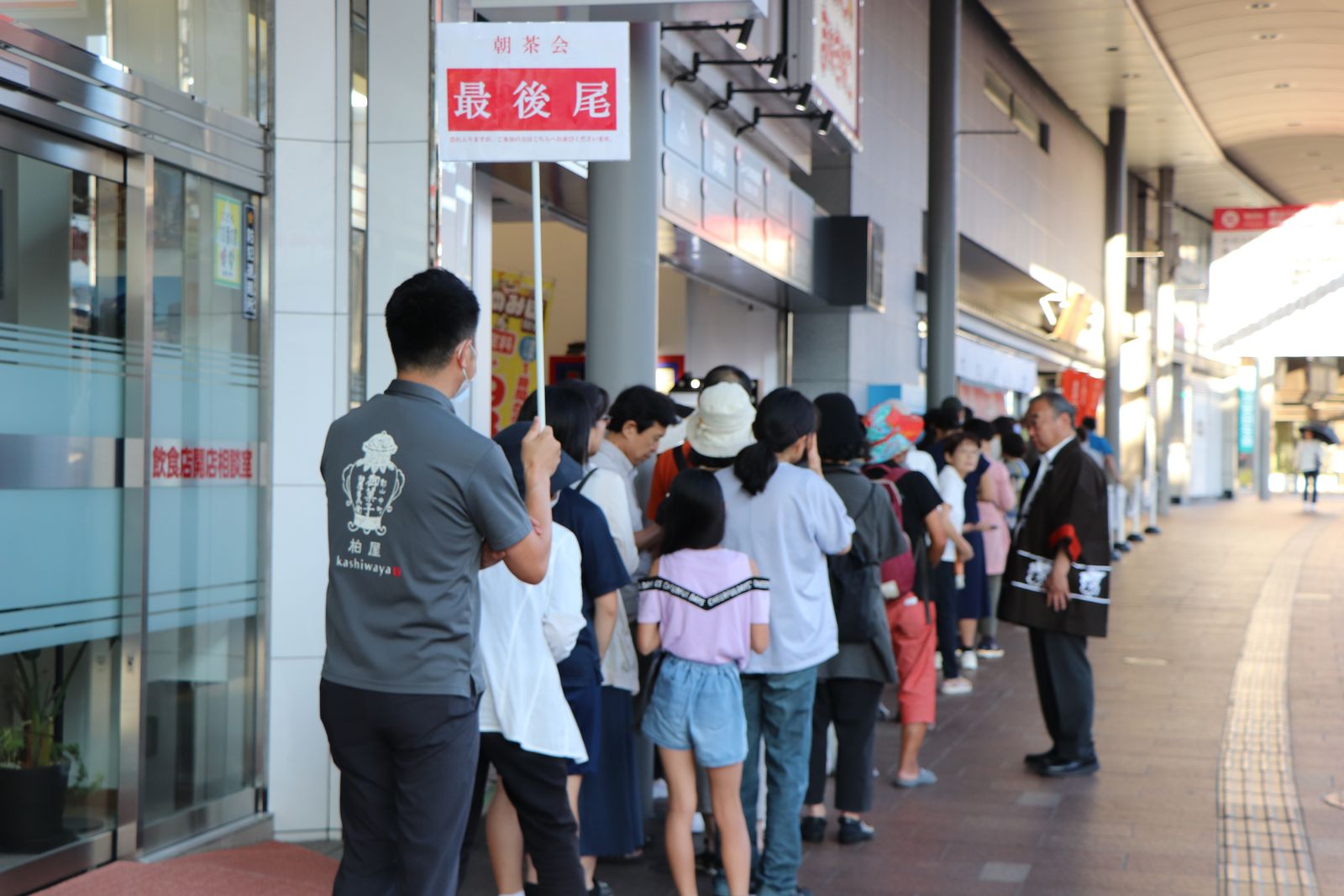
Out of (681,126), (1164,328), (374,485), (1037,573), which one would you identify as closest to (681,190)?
(681,126)

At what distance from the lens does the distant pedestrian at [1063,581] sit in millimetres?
6465

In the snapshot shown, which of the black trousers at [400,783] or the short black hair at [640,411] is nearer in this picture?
the black trousers at [400,783]

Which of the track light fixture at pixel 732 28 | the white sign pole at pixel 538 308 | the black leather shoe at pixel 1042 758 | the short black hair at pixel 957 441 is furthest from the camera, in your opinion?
the short black hair at pixel 957 441

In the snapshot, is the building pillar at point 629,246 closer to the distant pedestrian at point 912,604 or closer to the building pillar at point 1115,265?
the distant pedestrian at point 912,604

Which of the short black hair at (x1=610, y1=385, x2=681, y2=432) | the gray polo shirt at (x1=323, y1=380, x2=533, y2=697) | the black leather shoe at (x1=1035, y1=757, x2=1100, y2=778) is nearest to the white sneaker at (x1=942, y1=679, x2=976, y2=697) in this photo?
the black leather shoe at (x1=1035, y1=757, x2=1100, y2=778)

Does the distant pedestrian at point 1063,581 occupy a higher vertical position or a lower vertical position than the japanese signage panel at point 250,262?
lower

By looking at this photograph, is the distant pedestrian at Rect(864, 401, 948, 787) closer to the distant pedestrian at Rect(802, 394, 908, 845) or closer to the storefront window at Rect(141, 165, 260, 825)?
the distant pedestrian at Rect(802, 394, 908, 845)

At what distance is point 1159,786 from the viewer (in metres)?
A: 6.29

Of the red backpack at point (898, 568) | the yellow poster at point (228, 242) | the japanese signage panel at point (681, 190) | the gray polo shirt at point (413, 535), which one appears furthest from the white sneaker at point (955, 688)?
the gray polo shirt at point (413, 535)

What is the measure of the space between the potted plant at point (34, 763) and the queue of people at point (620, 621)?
1.24 meters

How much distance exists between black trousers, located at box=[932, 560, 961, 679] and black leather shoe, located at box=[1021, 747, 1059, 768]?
161 centimetres

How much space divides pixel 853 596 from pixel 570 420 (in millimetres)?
1504

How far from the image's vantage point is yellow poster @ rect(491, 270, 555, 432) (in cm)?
747

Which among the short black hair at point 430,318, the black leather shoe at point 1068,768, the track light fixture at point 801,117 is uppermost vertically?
the track light fixture at point 801,117
